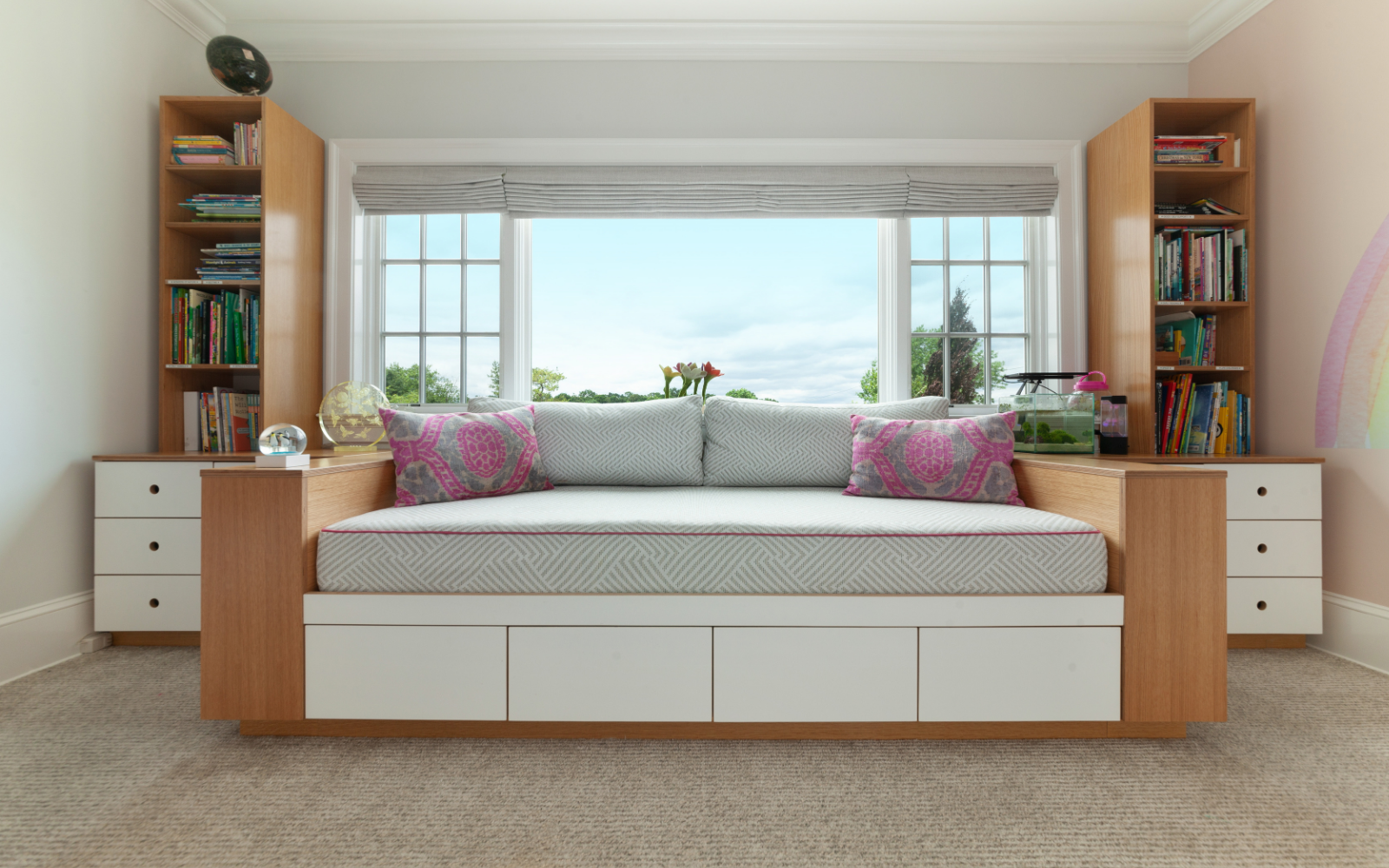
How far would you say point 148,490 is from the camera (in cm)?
222

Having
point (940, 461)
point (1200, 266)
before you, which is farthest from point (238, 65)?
point (1200, 266)

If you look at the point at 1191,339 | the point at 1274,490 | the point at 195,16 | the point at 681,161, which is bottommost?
the point at 1274,490

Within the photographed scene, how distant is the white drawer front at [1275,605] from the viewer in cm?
224

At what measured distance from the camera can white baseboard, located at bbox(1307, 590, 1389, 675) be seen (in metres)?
2.13

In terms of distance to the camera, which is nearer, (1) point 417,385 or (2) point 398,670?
(2) point 398,670

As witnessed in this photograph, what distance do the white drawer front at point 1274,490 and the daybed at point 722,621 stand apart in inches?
38.6

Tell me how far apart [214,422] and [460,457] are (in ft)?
4.28

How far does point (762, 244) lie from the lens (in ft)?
11.2

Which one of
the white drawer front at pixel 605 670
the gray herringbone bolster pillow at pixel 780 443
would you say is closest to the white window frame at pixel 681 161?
the gray herringbone bolster pillow at pixel 780 443

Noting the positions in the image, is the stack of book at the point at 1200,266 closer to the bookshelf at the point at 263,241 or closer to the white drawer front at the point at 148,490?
Result: the bookshelf at the point at 263,241

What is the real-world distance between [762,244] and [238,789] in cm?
294

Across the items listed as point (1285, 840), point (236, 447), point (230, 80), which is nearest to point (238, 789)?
point (236, 447)

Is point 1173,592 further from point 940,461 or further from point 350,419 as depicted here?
point 350,419

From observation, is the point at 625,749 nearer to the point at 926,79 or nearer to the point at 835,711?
the point at 835,711
